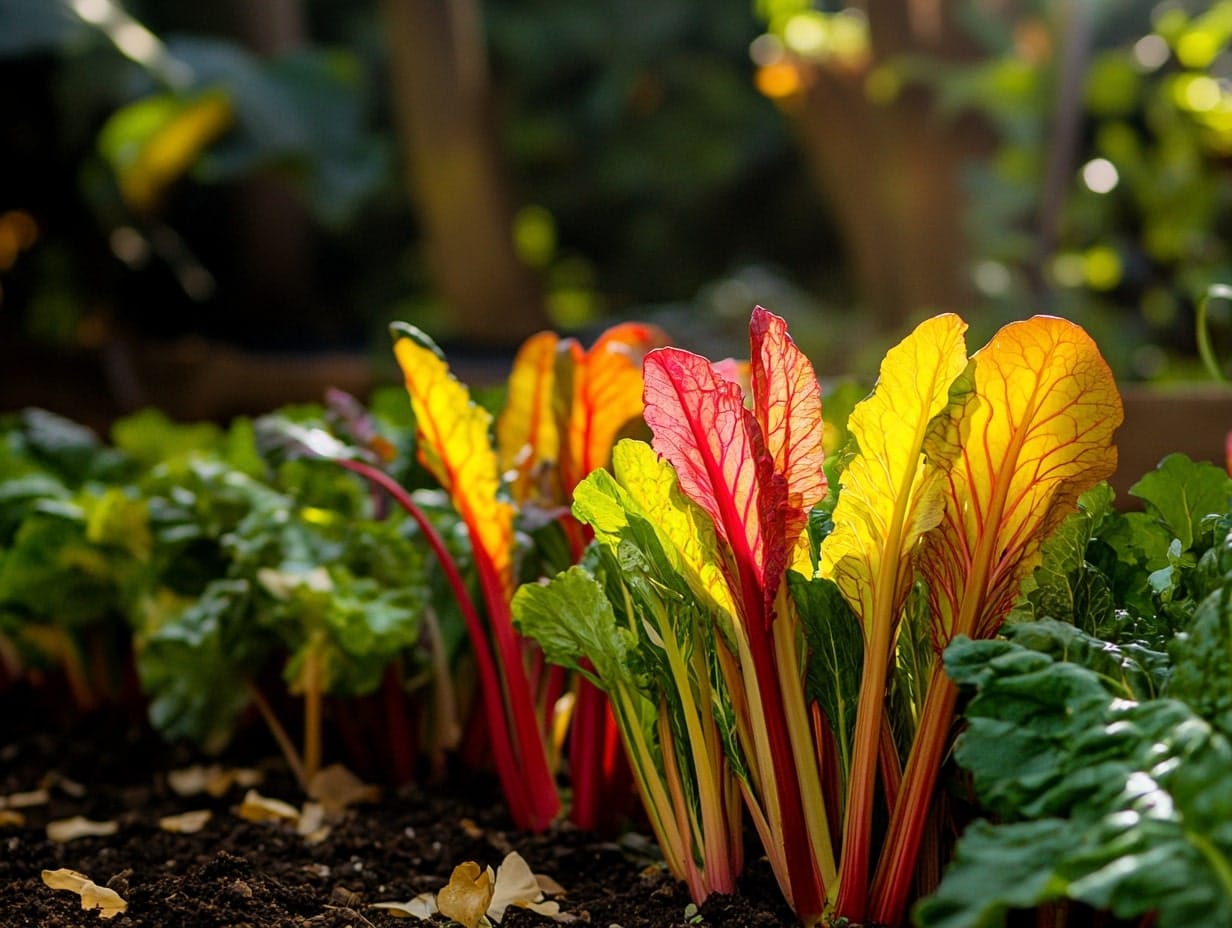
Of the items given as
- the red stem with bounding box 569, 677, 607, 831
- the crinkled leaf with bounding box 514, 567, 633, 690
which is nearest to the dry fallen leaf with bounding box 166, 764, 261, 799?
the red stem with bounding box 569, 677, 607, 831

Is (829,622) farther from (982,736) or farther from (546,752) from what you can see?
(546,752)

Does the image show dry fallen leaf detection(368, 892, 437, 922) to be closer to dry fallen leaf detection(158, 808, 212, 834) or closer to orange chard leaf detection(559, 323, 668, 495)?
dry fallen leaf detection(158, 808, 212, 834)

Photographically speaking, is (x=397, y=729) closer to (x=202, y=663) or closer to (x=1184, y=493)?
(x=202, y=663)

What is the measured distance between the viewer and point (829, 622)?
0.79 meters

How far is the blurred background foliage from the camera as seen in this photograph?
7.78 ft

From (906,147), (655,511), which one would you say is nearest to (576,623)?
(655,511)

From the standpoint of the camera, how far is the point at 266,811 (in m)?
1.09

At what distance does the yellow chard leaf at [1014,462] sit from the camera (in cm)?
73

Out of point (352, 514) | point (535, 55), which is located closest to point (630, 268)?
point (535, 55)

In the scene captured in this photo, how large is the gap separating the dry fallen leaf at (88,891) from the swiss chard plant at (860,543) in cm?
43

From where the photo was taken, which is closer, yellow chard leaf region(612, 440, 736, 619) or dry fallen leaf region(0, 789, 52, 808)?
yellow chard leaf region(612, 440, 736, 619)

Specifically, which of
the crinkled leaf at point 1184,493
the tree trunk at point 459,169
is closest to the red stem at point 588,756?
the crinkled leaf at point 1184,493

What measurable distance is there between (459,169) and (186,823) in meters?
2.05

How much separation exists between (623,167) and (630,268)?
1.60 feet
